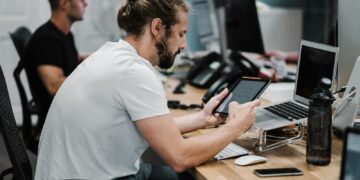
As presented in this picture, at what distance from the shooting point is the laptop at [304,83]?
2.09m

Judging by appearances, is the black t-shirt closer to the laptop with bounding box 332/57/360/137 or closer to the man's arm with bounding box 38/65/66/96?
the man's arm with bounding box 38/65/66/96

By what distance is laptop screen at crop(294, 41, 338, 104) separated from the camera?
2123mm

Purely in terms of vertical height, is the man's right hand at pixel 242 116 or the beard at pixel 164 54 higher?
the beard at pixel 164 54

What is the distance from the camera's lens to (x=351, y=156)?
1.29 meters

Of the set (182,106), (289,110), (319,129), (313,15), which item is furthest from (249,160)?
(313,15)

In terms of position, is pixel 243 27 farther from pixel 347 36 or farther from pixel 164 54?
pixel 164 54

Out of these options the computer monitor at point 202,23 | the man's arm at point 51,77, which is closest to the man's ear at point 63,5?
the man's arm at point 51,77

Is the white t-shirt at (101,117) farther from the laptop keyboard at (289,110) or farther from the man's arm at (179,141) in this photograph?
the laptop keyboard at (289,110)

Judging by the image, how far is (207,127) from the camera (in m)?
2.38

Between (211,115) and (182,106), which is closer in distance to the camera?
(211,115)

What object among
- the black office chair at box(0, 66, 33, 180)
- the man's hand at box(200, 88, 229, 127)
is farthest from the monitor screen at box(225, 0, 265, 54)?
the black office chair at box(0, 66, 33, 180)

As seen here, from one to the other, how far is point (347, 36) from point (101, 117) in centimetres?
100

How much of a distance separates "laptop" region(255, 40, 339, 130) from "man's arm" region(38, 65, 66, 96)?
1270 millimetres

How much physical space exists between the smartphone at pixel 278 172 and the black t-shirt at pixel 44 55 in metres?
1.69
